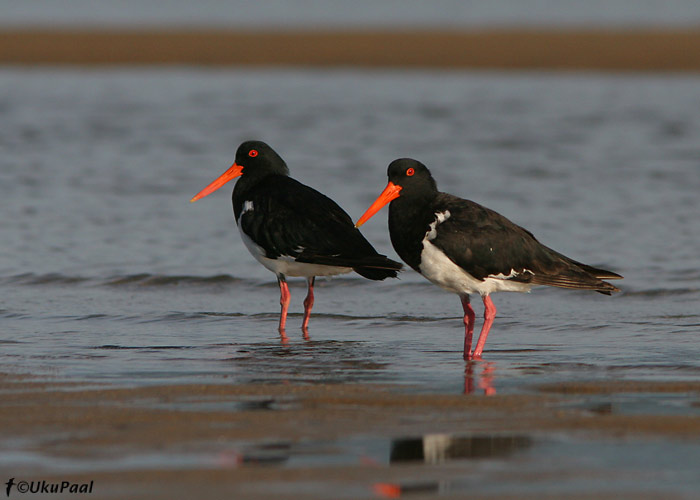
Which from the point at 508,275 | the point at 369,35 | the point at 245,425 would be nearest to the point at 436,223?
the point at 508,275

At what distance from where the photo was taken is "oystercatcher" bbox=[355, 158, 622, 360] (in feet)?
23.7

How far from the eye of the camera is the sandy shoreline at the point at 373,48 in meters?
29.6

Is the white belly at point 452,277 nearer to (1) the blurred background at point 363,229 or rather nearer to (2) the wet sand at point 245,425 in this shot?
(1) the blurred background at point 363,229

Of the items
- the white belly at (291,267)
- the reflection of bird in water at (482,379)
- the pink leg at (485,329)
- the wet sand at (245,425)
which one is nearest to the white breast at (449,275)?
the pink leg at (485,329)

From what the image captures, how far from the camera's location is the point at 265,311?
9008 mm

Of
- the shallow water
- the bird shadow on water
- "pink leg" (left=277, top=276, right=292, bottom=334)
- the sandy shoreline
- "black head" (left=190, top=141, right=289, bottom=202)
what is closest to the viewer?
the bird shadow on water

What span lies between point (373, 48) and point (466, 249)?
2520 cm

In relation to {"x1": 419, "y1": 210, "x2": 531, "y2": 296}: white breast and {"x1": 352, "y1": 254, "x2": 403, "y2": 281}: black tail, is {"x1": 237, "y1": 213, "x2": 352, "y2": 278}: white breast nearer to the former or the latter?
{"x1": 352, "y1": 254, "x2": 403, "y2": 281}: black tail

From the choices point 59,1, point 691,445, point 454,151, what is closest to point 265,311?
point 691,445

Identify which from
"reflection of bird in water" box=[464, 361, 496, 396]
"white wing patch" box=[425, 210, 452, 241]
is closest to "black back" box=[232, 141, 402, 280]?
"white wing patch" box=[425, 210, 452, 241]

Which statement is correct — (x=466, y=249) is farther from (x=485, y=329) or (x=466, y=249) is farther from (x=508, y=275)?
(x=485, y=329)

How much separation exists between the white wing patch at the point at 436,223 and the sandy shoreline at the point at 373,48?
869 inches

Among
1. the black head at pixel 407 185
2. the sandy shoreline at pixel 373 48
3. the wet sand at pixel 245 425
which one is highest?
the sandy shoreline at pixel 373 48

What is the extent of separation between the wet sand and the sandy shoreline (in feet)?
79.0
